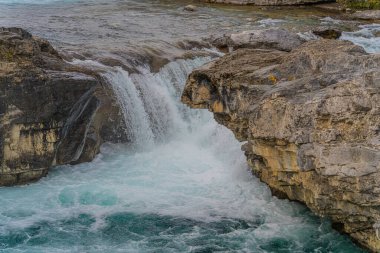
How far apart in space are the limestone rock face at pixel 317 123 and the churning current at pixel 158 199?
0.80 meters

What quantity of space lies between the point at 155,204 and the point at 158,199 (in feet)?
0.87

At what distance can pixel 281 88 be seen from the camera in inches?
374

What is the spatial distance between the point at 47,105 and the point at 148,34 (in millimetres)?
10670

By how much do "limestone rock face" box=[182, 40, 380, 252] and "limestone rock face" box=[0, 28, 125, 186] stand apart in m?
3.30

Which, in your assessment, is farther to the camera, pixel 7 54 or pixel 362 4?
pixel 362 4

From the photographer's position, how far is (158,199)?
11.8 m

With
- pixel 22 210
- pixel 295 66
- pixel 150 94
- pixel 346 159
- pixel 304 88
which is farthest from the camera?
pixel 150 94

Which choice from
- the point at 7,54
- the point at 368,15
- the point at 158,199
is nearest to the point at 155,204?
the point at 158,199

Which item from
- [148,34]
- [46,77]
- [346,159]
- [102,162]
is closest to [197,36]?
[148,34]

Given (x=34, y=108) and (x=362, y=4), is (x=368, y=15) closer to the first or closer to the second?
(x=362, y=4)

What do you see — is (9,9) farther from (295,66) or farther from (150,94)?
(295,66)

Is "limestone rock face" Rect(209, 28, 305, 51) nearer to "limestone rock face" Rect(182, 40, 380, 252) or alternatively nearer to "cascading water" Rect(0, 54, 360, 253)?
"cascading water" Rect(0, 54, 360, 253)

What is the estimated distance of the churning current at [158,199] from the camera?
32.9 feet

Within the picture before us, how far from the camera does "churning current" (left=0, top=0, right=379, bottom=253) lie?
10.0m
